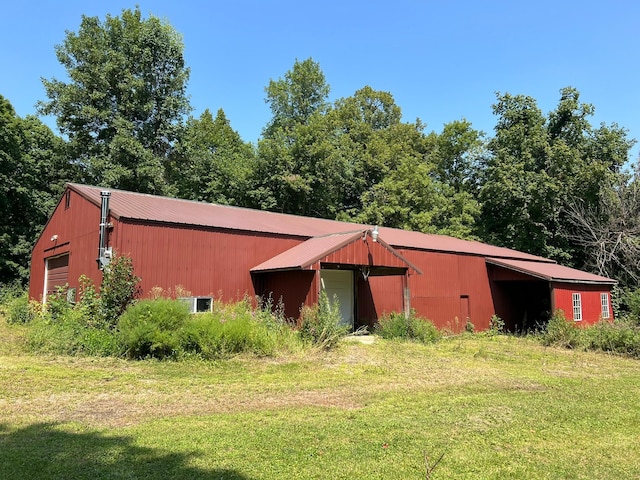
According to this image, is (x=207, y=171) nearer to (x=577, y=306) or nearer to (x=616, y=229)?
(x=577, y=306)

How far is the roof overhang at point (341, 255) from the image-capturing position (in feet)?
49.3

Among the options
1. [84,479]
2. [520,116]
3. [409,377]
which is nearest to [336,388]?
[409,377]

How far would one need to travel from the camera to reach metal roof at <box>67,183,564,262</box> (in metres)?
15.3

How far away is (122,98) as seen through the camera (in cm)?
3184

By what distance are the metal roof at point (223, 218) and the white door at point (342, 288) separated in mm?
1817

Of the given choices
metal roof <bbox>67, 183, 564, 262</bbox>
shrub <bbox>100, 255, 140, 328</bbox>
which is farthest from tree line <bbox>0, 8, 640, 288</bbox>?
shrub <bbox>100, 255, 140, 328</bbox>

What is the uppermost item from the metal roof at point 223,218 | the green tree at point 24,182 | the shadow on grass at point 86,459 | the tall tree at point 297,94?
the tall tree at point 297,94

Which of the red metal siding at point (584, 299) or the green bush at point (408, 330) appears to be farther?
the red metal siding at point (584, 299)

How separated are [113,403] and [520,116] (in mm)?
34691

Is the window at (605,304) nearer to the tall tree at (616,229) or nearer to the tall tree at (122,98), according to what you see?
the tall tree at (616,229)

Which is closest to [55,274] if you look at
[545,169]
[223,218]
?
[223,218]

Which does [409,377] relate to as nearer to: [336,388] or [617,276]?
[336,388]

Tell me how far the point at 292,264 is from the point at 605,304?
59.6 feet

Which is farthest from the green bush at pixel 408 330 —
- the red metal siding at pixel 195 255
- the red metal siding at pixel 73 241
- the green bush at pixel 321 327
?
the red metal siding at pixel 73 241
